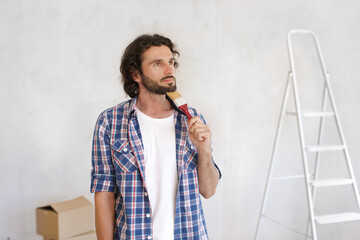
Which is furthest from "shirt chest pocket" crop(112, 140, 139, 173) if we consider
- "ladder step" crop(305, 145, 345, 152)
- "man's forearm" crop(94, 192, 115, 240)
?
"ladder step" crop(305, 145, 345, 152)

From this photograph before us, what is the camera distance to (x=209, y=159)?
1750 millimetres

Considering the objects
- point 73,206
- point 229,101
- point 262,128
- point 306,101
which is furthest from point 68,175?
point 306,101

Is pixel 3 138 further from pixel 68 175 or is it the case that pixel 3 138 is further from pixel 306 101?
pixel 306 101

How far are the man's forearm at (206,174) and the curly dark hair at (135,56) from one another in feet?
1.54

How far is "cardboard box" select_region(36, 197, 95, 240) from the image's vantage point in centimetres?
262

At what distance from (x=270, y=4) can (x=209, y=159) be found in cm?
226

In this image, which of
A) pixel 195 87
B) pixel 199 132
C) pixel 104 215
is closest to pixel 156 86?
pixel 199 132

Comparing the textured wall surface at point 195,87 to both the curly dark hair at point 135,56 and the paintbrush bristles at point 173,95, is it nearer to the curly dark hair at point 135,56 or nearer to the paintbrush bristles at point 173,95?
the curly dark hair at point 135,56

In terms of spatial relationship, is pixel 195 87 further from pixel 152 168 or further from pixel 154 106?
pixel 152 168

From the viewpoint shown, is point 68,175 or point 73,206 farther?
point 68,175

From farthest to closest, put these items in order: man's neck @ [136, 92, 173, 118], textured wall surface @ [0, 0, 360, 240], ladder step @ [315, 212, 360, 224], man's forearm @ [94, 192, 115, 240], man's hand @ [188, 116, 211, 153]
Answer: textured wall surface @ [0, 0, 360, 240], ladder step @ [315, 212, 360, 224], man's neck @ [136, 92, 173, 118], man's forearm @ [94, 192, 115, 240], man's hand @ [188, 116, 211, 153]

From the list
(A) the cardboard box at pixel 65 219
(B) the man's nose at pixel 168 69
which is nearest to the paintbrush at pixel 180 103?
(B) the man's nose at pixel 168 69

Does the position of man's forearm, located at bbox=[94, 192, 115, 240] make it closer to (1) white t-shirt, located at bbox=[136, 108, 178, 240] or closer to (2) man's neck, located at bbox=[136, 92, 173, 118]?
(1) white t-shirt, located at bbox=[136, 108, 178, 240]

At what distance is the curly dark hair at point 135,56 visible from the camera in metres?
1.91
